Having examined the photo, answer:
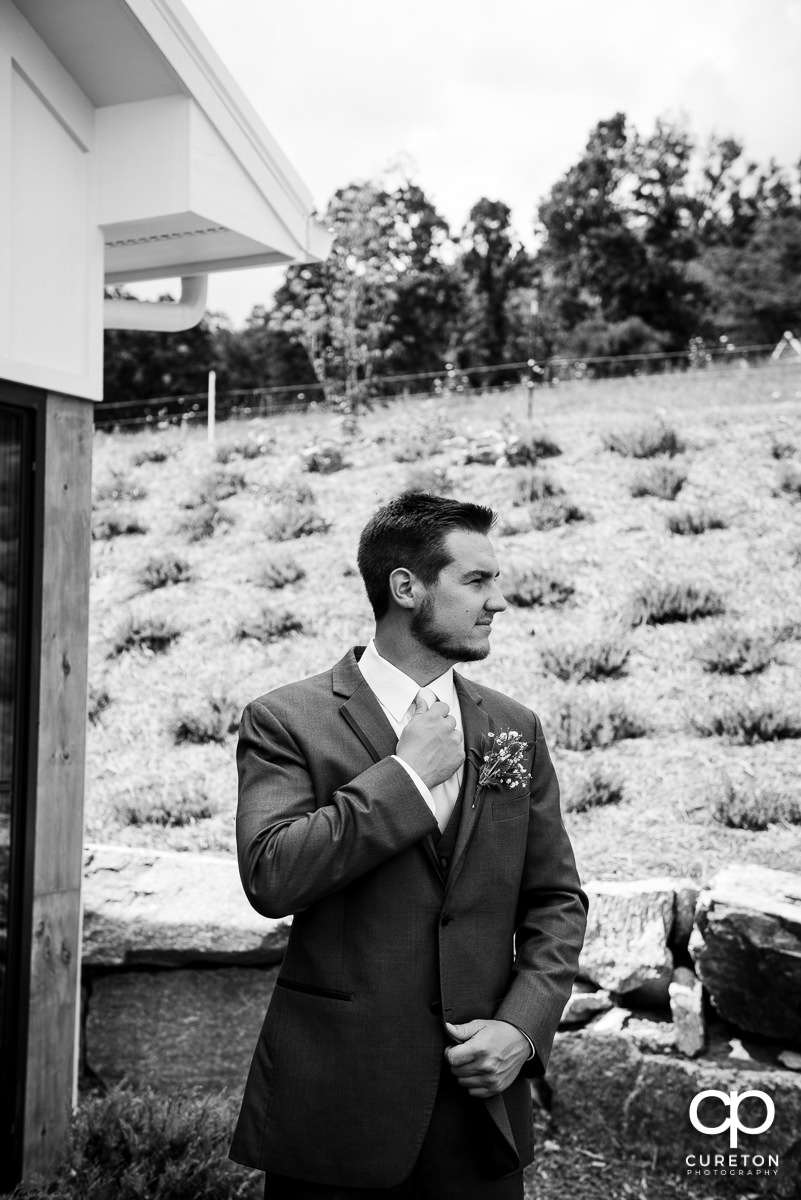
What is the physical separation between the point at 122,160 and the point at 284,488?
23.6 ft

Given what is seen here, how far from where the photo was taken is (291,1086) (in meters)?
2.28

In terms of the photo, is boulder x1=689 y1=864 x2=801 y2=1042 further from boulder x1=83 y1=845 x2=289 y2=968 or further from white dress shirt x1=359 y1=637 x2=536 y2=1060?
white dress shirt x1=359 y1=637 x2=536 y2=1060

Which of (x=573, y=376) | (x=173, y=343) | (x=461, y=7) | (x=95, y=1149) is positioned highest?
(x=461, y=7)

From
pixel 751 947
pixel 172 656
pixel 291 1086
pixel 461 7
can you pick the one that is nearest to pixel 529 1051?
pixel 291 1086

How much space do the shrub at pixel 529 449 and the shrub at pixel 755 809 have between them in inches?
224

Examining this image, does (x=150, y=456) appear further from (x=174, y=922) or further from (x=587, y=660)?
(x=174, y=922)

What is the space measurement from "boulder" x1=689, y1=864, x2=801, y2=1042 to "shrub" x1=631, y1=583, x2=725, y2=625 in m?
3.63

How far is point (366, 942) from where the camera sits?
89.4 inches

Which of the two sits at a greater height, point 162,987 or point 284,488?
point 284,488

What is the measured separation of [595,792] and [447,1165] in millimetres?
3675

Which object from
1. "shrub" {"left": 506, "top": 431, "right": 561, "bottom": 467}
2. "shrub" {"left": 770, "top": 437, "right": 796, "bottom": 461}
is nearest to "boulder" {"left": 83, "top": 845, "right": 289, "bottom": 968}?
"shrub" {"left": 506, "top": 431, "right": 561, "bottom": 467}

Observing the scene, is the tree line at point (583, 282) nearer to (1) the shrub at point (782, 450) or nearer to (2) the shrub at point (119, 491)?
(2) the shrub at point (119, 491)

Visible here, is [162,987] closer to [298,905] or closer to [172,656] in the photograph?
[298,905]

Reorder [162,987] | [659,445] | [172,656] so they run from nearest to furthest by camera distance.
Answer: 1. [162,987]
2. [172,656]
3. [659,445]
